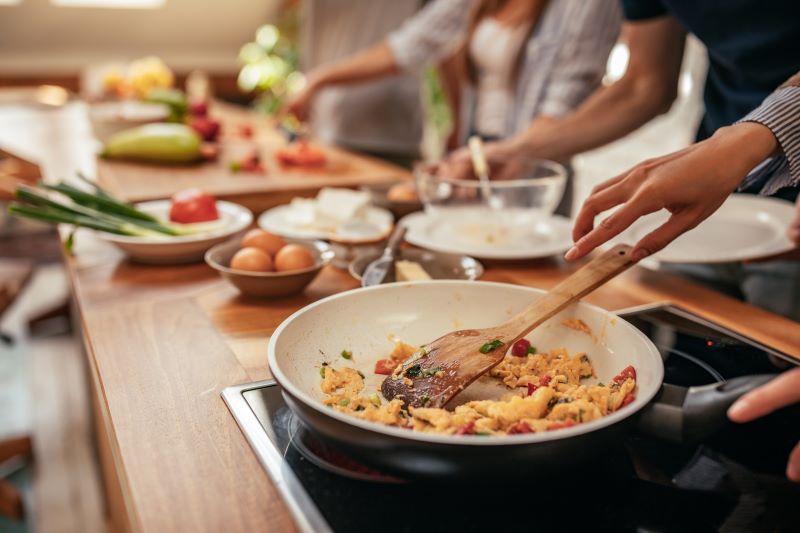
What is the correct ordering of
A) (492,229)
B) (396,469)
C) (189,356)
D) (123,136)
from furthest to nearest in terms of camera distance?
(123,136) < (492,229) < (189,356) < (396,469)

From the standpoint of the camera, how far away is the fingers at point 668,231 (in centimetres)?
93

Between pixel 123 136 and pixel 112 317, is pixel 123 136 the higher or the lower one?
the higher one

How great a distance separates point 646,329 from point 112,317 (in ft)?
2.89

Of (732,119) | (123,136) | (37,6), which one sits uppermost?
(37,6)

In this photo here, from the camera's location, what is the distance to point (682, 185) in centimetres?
90

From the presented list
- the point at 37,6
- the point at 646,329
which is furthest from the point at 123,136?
the point at 37,6

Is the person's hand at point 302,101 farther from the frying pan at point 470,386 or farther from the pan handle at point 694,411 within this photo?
the pan handle at point 694,411

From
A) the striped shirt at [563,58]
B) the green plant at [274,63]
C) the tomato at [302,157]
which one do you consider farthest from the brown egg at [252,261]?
the green plant at [274,63]

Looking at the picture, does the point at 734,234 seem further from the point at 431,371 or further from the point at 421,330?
the point at 431,371

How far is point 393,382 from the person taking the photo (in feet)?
2.88

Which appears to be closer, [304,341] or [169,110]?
[304,341]

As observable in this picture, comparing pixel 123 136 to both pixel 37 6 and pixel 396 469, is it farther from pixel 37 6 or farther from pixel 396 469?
pixel 37 6

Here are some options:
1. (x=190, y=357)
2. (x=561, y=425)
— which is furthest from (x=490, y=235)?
(x=561, y=425)

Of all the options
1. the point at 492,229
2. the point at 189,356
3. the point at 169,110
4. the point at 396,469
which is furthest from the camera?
the point at 169,110
